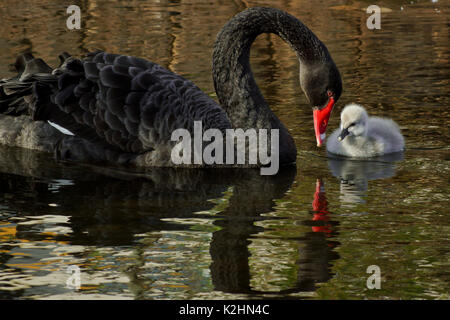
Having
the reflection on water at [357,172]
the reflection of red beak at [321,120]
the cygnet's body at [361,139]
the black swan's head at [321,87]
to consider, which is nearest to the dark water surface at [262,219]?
the reflection on water at [357,172]

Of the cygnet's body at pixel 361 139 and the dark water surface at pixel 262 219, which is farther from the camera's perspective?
the cygnet's body at pixel 361 139

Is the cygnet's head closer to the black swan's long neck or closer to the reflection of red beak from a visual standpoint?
the reflection of red beak

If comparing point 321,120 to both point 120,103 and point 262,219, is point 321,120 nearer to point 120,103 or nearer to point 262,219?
point 262,219

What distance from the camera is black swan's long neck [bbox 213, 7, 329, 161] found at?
614cm

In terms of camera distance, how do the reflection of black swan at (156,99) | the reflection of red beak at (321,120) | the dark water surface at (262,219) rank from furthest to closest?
1. the reflection of black swan at (156,99)
2. the reflection of red beak at (321,120)
3. the dark water surface at (262,219)

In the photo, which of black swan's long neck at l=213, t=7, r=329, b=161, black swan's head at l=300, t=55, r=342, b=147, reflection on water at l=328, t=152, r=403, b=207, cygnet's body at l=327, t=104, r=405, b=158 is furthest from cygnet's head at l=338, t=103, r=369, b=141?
black swan's long neck at l=213, t=7, r=329, b=161

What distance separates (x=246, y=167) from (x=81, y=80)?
1.43 meters

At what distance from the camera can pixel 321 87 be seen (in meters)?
5.77

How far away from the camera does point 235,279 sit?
3.97 metres

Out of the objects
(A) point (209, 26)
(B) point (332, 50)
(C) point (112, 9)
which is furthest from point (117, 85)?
(C) point (112, 9)

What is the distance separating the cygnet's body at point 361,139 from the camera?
20.1 feet

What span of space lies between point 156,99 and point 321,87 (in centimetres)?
119

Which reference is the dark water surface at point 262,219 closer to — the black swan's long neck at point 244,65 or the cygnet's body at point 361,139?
the cygnet's body at point 361,139

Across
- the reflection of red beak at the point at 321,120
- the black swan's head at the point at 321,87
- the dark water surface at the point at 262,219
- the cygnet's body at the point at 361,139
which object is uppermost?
the black swan's head at the point at 321,87
